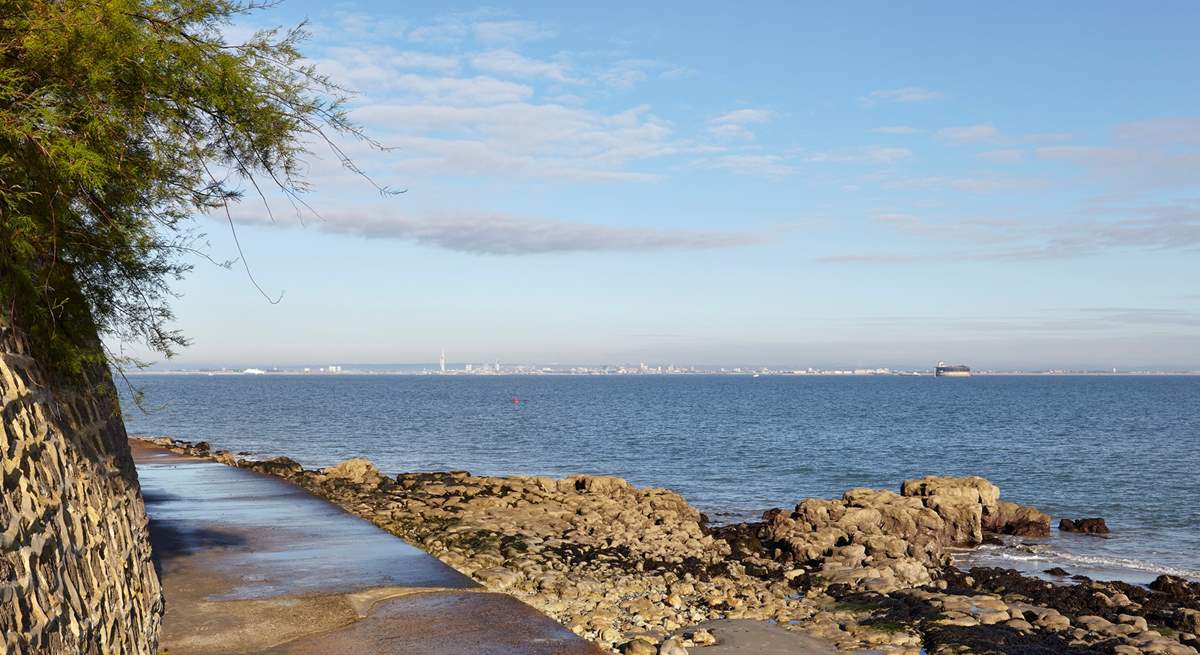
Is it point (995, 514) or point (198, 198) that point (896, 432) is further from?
point (198, 198)

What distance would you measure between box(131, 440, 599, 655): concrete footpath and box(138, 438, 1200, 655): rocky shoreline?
2364mm

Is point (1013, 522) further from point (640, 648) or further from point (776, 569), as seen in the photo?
point (640, 648)

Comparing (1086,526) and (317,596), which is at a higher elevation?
(317,596)

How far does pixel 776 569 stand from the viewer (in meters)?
19.8

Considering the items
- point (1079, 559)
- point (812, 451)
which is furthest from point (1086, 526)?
point (812, 451)

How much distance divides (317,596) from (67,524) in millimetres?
4022

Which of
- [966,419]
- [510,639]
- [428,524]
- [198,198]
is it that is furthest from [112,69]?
[966,419]

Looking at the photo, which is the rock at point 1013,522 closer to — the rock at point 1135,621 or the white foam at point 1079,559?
the white foam at point 1079,559

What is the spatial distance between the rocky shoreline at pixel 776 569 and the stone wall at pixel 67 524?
5.81 m

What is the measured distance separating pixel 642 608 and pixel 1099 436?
6040 cm

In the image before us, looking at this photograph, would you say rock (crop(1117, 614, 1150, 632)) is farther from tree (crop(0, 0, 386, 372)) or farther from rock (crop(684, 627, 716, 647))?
tree (crop(0, 0, 386, 372))

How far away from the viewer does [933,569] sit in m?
20.5

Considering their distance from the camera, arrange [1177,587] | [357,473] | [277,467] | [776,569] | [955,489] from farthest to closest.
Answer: [277,467] → [357,473] → [955,489] → [776,569] → [1177,587]

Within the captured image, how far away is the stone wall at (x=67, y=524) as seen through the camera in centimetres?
597
